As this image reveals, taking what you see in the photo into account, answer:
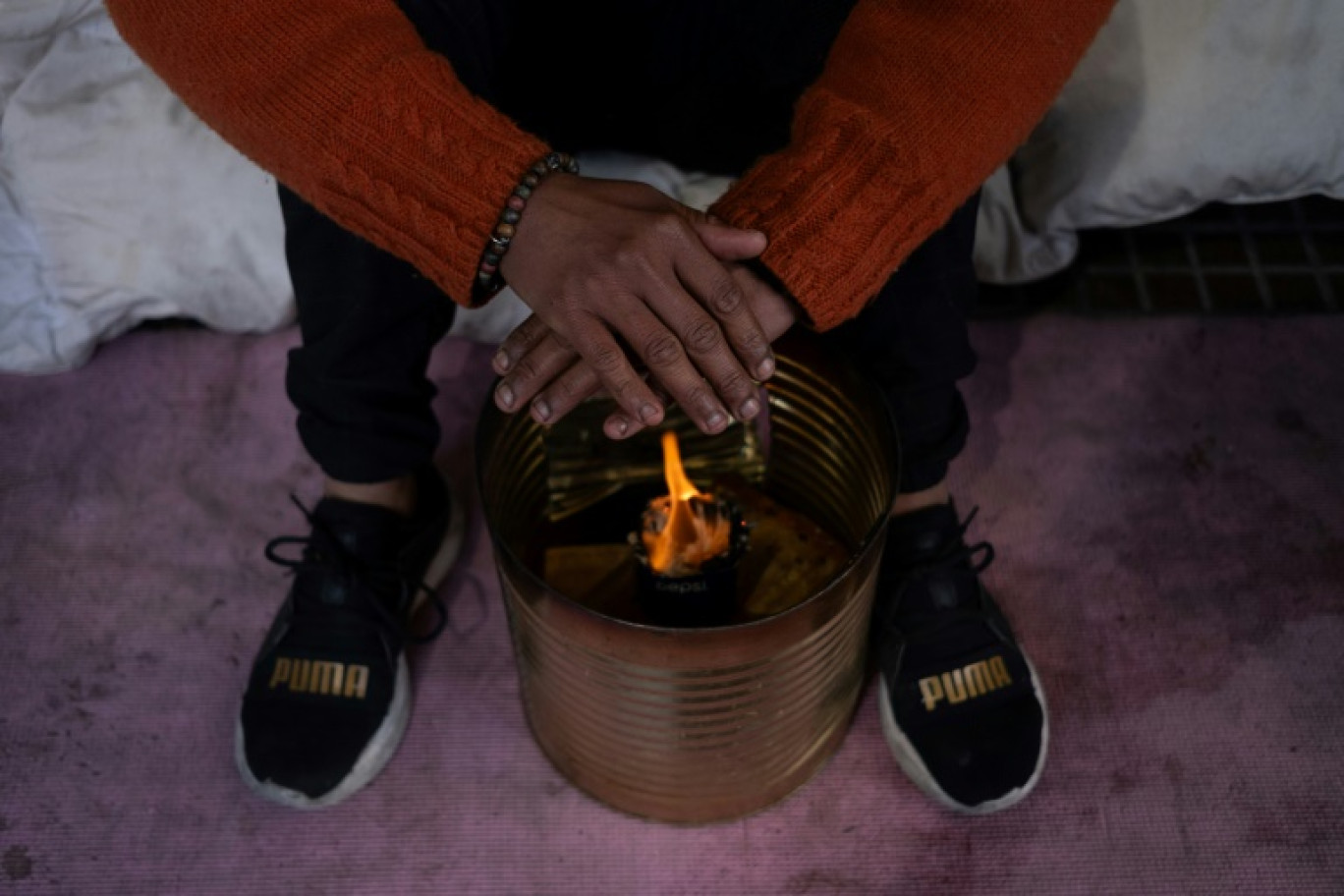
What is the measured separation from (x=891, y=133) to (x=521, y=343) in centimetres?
29

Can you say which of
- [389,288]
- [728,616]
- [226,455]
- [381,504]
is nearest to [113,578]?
[226,455]

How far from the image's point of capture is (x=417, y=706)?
1154mm

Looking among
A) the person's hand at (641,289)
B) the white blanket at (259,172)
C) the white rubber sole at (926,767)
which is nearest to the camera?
the person's hand at (641,289)

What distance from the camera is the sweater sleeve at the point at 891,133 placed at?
829 mm

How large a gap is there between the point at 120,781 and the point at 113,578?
9.1 inches

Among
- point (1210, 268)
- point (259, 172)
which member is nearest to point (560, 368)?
point (259, 172)

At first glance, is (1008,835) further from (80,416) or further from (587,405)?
(80,416)

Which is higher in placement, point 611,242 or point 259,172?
point 611,242

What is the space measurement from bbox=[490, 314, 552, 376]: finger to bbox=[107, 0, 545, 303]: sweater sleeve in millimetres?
47

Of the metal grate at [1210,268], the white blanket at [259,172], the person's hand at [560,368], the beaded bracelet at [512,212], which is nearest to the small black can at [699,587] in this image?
the person's hand at [560,368]

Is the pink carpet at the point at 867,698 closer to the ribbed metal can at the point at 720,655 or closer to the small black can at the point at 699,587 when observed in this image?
the ribbed metal can at the point at 720,655

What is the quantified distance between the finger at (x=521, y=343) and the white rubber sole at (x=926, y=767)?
0.47m

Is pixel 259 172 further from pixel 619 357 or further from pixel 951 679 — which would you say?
pixel 951 679

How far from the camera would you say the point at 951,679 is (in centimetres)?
108
